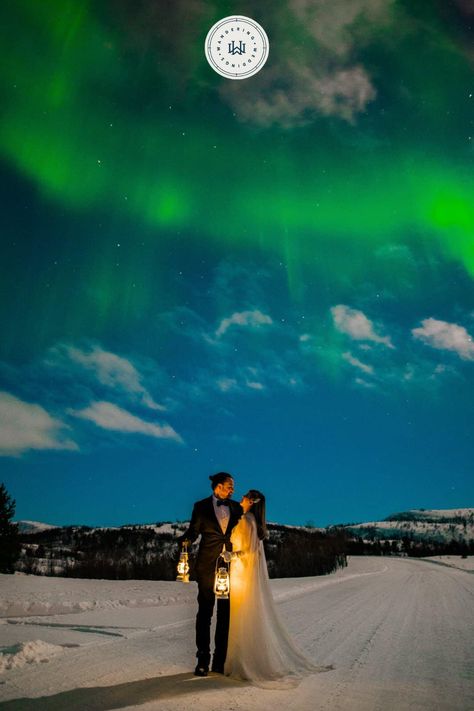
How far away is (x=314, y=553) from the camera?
3681 cm

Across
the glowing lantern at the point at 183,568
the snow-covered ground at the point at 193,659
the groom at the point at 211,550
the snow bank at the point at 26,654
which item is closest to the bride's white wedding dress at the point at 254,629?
the groom at the point at 211,550

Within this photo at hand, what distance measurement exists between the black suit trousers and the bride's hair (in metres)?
0.73

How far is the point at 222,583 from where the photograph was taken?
6.05 metres

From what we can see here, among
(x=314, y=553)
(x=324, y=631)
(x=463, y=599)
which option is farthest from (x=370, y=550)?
(x=324, y=631)

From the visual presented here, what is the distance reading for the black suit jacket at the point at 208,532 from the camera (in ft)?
21.0

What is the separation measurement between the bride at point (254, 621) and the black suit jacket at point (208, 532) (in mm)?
146

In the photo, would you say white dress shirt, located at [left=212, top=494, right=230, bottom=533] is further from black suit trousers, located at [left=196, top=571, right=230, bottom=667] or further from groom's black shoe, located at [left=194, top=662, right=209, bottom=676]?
groom's black shoe, located at [left=194, top=662, right=209, bottom=676]

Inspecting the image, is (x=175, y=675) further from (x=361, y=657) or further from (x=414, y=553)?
(x=414, y=553)

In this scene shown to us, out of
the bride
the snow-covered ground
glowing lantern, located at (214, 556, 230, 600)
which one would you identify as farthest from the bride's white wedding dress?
glowing lantern, located at (214, 556, 230, 600)

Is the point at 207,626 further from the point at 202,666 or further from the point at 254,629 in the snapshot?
the point at 254,629

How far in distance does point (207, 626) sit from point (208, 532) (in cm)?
95

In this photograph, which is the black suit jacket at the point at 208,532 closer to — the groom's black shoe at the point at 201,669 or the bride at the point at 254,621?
the bride at the point at 254,621

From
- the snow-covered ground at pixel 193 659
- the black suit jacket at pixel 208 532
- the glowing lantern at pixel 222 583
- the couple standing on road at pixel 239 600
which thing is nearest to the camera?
the snow-covered ground at pixel 193 659

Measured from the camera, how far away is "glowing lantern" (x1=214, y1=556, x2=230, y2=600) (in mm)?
6035
